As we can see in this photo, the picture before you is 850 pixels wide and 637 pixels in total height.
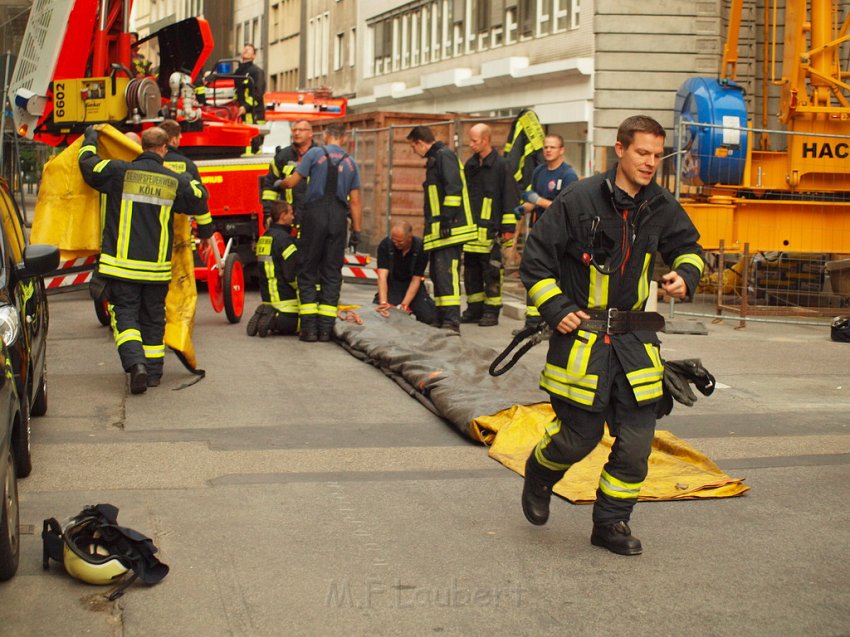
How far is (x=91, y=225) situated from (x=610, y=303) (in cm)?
591

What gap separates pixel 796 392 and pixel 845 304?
20.6 feet

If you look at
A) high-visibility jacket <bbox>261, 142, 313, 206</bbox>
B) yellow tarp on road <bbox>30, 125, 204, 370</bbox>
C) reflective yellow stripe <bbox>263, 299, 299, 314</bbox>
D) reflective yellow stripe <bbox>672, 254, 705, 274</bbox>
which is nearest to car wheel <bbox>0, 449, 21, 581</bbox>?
reflective yellow stripe <bbox>672, 254, 705, 274</bbox>

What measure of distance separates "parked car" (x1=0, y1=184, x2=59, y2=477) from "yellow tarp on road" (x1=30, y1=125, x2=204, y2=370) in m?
2.11

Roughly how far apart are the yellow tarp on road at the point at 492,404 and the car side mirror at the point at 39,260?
262 cm

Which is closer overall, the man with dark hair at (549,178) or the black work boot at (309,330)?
the black work boot at (309,330)

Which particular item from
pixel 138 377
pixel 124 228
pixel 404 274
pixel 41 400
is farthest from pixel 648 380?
pixel 404 274

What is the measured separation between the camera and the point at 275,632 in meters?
4.93

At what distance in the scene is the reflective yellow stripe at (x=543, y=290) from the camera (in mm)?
5875

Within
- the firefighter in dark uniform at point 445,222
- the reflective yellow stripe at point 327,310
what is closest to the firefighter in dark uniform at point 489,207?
the firefighter in dark uniform at point 445,222

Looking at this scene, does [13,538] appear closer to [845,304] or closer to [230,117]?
[845,304]

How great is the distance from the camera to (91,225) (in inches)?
426

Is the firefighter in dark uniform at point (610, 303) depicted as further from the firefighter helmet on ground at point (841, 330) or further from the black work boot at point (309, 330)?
the firefighter helmet on ground at point (841, 330)

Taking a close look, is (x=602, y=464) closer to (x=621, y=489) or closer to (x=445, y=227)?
(x=621, y=489)

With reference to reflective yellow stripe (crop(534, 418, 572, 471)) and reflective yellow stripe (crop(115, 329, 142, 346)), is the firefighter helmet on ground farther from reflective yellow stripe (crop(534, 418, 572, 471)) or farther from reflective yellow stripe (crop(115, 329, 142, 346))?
reflective yellow stripe (crop(534, 418, 572, 471))
